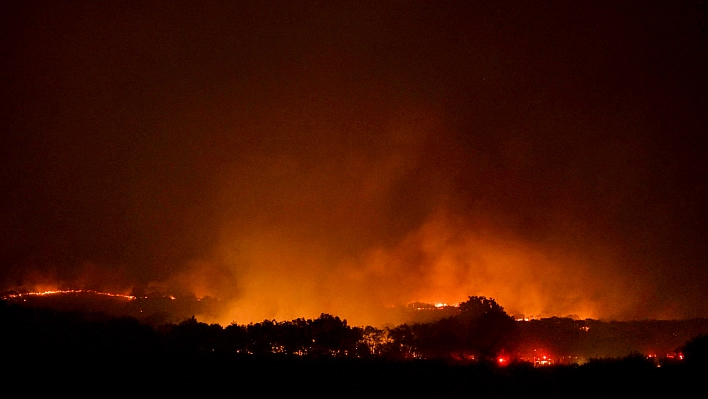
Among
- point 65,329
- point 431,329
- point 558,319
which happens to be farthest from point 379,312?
point 65,329

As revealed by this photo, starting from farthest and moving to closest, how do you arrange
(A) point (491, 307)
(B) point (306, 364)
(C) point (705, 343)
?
(A) point (491, 307), (C) point (705, 343), (B) point (306, 364)

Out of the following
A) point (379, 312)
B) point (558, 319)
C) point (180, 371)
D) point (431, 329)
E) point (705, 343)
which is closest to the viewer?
point (180, 371)

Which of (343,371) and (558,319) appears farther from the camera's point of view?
(558,319)

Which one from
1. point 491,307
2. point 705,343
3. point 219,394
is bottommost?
point 219,394

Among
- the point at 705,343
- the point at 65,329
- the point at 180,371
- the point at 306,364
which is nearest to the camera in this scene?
the point at 180,371

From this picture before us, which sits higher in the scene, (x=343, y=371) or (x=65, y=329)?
(x=65, y=329)

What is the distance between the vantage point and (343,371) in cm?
1697

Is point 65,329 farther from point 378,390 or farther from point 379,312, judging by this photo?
point 379,312

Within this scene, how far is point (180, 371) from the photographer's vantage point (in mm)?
16062

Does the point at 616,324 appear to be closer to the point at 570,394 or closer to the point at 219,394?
the point at 570,394

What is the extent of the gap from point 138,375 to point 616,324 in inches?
2100

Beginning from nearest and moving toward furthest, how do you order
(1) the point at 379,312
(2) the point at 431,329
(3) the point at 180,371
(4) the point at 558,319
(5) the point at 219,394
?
(5) the point at 219,394 < (3) the point at 180,371 < (2) the point at 431,329 < (4) the point at 558,319 < (1) the point at 379,312

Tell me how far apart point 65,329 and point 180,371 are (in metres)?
10.9

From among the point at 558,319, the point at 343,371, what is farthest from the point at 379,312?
the point at 343,371
